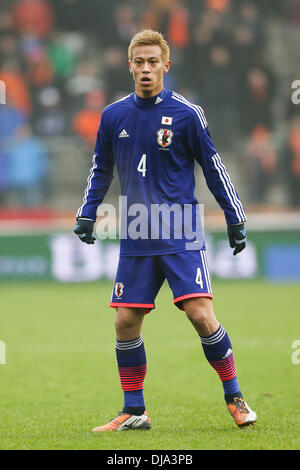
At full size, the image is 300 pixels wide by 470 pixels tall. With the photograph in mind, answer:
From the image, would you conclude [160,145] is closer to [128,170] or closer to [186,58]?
[128,170]

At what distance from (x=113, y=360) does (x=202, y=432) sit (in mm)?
3164

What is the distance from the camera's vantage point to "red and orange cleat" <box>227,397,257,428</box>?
15.8ft

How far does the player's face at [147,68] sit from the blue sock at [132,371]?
55.7 inches

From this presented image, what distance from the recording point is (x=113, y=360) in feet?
25.8

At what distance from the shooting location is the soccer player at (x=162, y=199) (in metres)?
4.89

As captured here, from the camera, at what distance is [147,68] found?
4871 millimetres

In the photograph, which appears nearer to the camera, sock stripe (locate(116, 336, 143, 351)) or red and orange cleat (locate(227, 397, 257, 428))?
red and orange cleat (locate(227, 397, 257, 428))

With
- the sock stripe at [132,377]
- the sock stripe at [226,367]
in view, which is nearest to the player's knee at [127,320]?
the sock stripe at [132,377]

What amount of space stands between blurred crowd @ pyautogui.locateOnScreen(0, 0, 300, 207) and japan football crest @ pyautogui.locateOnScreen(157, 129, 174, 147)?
9237mm

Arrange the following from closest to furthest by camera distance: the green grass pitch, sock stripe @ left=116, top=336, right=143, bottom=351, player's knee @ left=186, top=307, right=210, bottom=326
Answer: the green grass pitch < player's knee @ left=186, top=307, right=210, bottom=326 < sock stripe @ left=116, top=336, right=143, bottom=351

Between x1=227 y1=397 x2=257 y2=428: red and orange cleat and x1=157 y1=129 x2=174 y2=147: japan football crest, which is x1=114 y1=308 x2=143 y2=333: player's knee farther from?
x1=157 y1=129 x2=174 y2=147: japan football crest

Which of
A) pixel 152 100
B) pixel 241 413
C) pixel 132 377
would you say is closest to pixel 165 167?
pixel 152 100

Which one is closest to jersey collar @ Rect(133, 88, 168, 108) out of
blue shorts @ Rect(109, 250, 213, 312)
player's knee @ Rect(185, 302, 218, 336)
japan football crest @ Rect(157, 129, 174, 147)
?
japan football crest @ Rect(157, 129, 174, 147)

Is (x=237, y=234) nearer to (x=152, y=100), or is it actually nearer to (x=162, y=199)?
(x=162, y=199)
